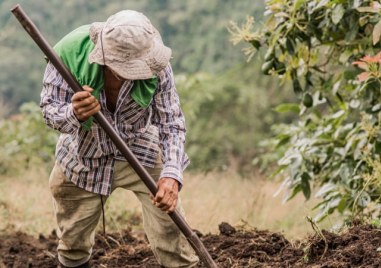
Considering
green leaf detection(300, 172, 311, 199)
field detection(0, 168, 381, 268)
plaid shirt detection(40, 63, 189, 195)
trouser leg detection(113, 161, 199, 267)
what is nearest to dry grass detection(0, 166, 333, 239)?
field detection(0, 168, 381, 268)

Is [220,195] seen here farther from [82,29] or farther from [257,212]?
[82,29]

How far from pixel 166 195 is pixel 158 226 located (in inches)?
18.1

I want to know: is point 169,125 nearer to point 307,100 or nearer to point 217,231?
point 307,100

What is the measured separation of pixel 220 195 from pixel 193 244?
145 inches

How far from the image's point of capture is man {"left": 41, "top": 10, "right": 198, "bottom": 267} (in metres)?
3.86

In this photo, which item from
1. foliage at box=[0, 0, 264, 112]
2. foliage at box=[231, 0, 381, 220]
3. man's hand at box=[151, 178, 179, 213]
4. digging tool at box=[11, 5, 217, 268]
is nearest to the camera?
digging tool at box=[11, 5, 217, 268]

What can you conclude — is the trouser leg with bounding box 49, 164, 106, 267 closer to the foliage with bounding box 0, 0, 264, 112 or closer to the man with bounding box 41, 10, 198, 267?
the man with bounding box 41, 10, 198, 267

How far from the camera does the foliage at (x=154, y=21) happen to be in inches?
700

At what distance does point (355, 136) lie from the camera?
5359mm

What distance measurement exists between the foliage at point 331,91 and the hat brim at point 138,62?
4.21 feet

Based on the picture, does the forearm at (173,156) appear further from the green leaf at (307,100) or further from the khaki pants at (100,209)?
the green leaf at (307,100)

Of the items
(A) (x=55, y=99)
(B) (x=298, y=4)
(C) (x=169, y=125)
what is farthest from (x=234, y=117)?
(A) (x=55, y=99)

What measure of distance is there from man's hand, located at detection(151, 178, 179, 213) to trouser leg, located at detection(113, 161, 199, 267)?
337 mm

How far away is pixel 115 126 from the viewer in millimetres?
4312
